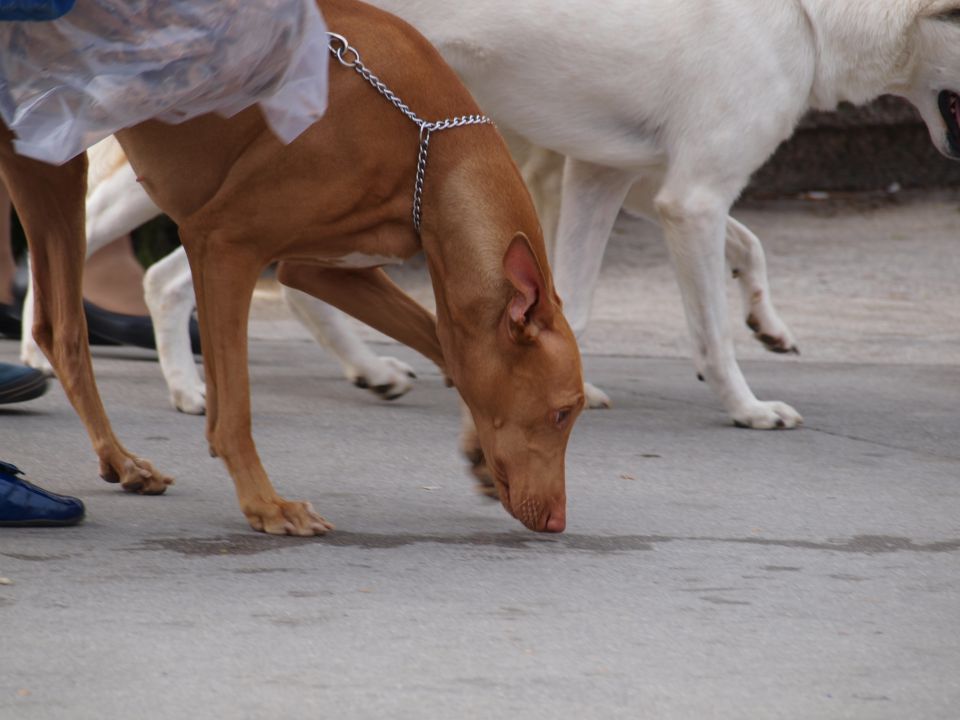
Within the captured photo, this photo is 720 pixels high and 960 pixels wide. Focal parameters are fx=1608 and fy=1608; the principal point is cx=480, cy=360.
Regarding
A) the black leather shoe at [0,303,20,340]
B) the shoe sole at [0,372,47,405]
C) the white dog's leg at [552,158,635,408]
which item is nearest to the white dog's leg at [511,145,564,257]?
the white dog's leg at [552,158,635,408]

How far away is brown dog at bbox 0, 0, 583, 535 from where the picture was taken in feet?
10.5

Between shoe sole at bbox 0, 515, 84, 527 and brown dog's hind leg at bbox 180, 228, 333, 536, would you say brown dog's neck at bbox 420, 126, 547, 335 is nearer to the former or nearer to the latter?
brown dog's hind leg at bbox 180, 228, 333, 536

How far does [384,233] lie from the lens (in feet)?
10.9

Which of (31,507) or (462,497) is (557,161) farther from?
(31,507)

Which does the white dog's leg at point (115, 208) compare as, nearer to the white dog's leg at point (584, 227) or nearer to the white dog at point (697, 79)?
the white dog at point (697, 79)

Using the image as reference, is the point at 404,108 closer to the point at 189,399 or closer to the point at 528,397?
the point at 528,397

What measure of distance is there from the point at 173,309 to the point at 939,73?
8.07 feet

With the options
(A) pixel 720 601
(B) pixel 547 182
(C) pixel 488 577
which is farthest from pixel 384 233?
(B) pixel 547 182

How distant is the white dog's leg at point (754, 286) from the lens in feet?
17.4

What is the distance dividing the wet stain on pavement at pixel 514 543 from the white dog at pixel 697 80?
1.40m

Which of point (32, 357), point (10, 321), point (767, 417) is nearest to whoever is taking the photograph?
point (767, 417)

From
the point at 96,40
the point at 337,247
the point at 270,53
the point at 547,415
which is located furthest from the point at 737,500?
the point at 96,40

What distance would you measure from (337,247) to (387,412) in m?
1.75

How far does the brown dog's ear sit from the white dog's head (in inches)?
87.9
